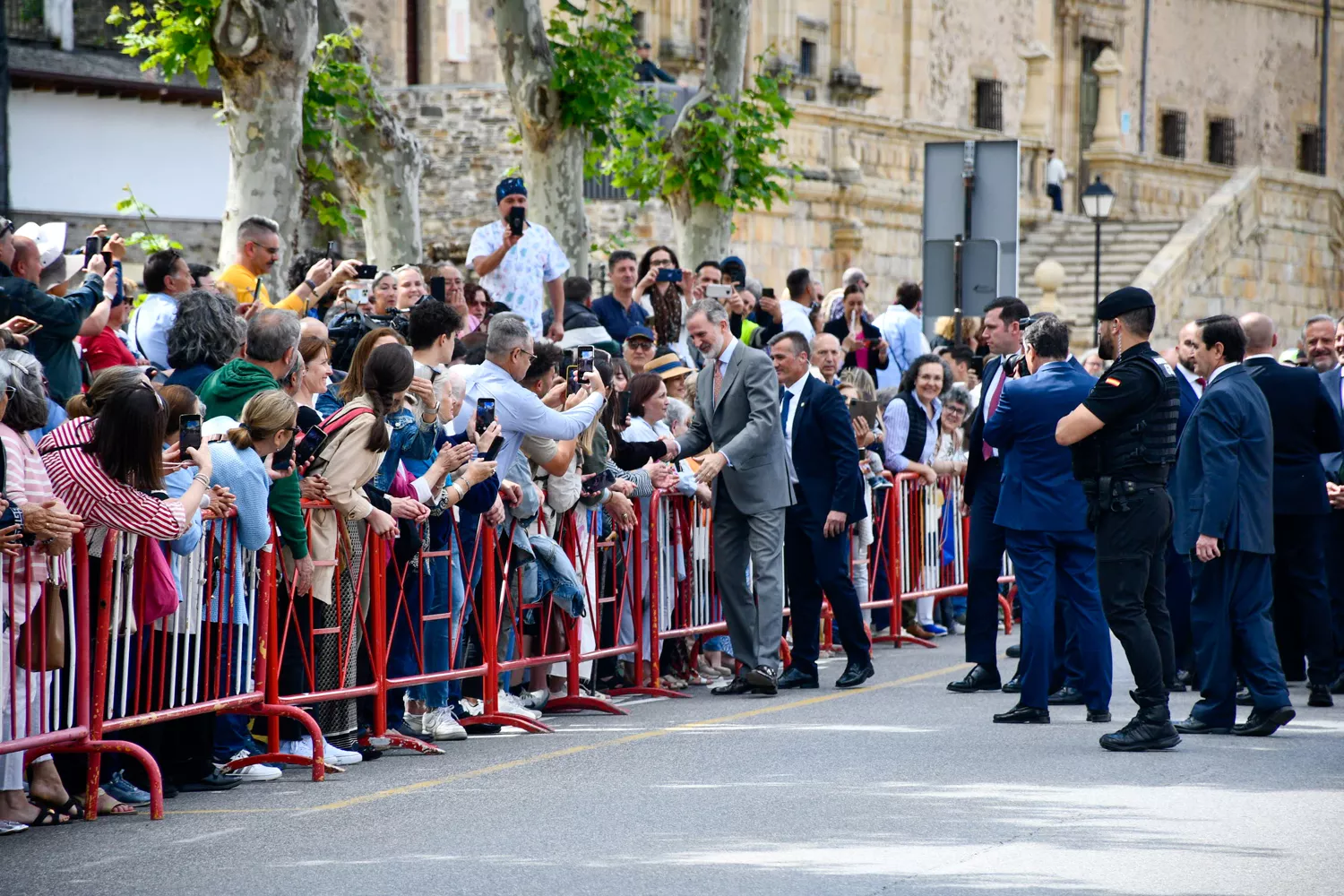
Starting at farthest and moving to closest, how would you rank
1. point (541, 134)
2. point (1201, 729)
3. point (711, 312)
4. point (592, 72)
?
1. point (541, 134)
2. point (592, 72)
3. point (711, 312)
4. point (1201, 729)

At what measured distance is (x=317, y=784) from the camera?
29.1ft

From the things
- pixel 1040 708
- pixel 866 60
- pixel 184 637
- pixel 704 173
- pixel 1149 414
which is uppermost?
pixel 866 60

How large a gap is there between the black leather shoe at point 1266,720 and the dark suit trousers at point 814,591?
2580 mm

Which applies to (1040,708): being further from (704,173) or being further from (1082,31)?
(1082,31)

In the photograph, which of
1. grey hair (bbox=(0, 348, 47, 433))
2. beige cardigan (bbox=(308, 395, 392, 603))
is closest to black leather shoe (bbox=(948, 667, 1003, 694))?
beige cardigan (bbox=(308, 395, 392, 603))

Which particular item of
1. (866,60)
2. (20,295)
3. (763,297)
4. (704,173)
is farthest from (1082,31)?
(20,295)

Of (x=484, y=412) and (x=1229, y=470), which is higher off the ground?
(x=484, y=412)

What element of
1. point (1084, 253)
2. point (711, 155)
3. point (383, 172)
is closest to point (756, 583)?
point (383, 172)

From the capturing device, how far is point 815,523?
1227 centimetres

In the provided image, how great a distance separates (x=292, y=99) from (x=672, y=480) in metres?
5.22

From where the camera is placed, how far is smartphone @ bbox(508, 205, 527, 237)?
47.4ft

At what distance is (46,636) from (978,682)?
6.06 m

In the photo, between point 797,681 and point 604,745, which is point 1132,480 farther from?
point 797,681

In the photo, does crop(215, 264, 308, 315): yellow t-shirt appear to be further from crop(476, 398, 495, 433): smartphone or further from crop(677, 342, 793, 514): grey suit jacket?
crop(476, 398, 495, 433): smartphone
